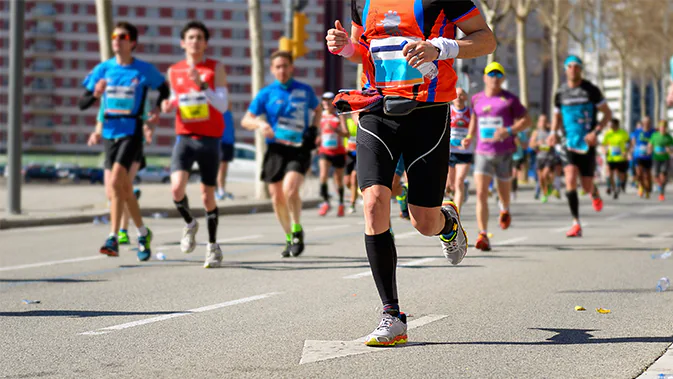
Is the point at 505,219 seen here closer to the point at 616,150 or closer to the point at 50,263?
the point at 50,263

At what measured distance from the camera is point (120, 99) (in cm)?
1087

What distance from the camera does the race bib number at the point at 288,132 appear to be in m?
11.1

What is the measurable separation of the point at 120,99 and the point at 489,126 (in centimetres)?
392

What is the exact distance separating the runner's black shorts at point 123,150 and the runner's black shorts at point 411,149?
514cm

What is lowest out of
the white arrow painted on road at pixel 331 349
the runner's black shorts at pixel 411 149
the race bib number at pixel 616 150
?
the white arrow painted on road at pixel 331 349

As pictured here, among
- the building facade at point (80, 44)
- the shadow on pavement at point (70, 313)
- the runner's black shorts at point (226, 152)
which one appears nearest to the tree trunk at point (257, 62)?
the runner's black shorts at point (226, 152)

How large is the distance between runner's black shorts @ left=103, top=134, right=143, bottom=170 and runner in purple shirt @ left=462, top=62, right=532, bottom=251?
3555mm

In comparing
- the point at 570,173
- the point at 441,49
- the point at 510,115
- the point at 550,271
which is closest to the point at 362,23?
the point at 441,49

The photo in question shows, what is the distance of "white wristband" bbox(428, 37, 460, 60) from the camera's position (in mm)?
5828

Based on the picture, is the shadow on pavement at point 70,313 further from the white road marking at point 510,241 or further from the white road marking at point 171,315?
the white road marking at point 510,241

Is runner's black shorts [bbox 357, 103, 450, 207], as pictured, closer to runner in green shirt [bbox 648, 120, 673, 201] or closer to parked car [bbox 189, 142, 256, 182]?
runner in green shirt [bbox 648, 120, 673, 201]

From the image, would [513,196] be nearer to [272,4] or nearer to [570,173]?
[570,173]

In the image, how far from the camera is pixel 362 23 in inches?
250

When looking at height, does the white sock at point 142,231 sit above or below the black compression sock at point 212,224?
below
